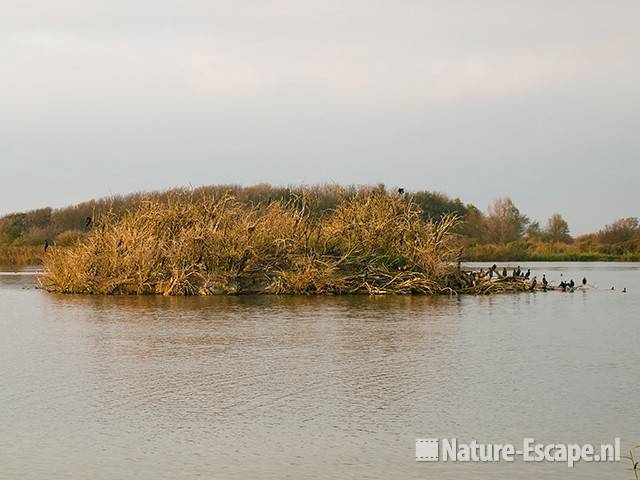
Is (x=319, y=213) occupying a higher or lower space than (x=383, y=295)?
higher

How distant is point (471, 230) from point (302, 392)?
51721 mm

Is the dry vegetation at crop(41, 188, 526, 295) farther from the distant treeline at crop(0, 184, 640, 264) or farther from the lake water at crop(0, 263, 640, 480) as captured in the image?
the distant treeline at crop(0, 184, 640, 264)

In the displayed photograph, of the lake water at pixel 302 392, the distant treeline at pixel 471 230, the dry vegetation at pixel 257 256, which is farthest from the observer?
the distant treeline at pixel 471 230

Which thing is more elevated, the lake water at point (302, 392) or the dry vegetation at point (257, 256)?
the dry vegetation at point (257, 256)

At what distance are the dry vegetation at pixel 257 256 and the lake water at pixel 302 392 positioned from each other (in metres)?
6.48

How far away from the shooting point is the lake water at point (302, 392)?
7180mm

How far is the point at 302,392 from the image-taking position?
32.8ft

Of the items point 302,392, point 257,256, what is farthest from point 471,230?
point 302,392

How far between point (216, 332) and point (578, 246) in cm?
4877

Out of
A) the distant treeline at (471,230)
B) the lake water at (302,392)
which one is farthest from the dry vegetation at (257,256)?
the distant treeline at (471,230)

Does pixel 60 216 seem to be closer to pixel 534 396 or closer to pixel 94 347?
pixel 94 347

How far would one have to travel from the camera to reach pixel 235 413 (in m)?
8.91

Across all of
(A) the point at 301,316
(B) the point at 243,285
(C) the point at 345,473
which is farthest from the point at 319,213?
(C) the point at 345,473

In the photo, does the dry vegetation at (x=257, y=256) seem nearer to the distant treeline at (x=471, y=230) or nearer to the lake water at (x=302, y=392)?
the lake water at (x=302, y=392)
